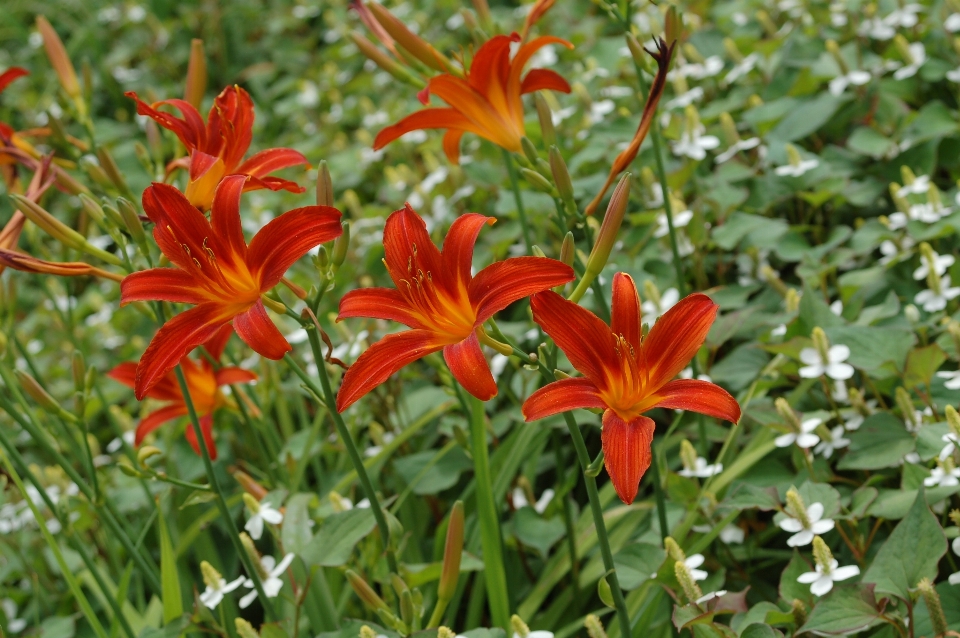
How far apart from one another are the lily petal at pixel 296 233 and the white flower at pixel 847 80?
1.66m

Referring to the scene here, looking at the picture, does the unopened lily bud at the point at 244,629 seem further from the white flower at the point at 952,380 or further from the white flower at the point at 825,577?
the white flower at the point at 952,380

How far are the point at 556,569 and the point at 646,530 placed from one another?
0.18m

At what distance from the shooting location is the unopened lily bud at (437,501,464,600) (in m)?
1.14

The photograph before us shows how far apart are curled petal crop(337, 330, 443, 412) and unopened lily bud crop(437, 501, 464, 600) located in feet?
0.94

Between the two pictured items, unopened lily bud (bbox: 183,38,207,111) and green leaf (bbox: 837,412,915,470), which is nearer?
green leaf (bbox: 837,412,915,470)

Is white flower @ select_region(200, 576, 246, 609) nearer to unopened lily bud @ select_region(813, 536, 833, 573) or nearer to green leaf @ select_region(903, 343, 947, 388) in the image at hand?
unopened lily bud @ select_region(813, 536, 833, 573)

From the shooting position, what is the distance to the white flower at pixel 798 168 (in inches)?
77.4

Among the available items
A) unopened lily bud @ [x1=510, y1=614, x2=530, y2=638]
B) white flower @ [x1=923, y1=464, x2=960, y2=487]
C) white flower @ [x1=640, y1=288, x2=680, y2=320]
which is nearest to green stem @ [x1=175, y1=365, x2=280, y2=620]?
unopened lily bud @ [x1=510, y1=614, x2=530, y2=638]

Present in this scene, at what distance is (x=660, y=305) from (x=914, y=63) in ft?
3.73

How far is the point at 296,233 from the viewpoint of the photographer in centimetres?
98

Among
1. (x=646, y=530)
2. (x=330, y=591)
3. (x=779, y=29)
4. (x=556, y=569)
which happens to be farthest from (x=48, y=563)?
(x=779, y=29)

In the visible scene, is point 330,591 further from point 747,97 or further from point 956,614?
point 747,97

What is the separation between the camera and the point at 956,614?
1168 mm

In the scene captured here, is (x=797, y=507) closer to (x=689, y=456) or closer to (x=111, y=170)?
(x=689, y=456)
